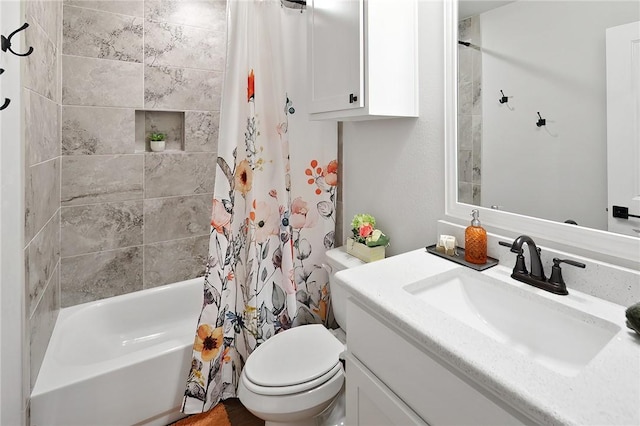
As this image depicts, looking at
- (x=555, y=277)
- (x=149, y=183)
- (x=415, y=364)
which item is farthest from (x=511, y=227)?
(x=149, y=183)

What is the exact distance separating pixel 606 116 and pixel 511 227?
1.28 ft

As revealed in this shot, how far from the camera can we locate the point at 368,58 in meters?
1.18

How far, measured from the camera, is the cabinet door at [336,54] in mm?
1203

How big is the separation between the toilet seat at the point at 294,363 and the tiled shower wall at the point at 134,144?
1.17 meters

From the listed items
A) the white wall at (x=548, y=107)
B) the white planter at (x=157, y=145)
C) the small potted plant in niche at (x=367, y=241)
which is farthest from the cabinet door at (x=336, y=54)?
the white planter at (x=157, y=145)

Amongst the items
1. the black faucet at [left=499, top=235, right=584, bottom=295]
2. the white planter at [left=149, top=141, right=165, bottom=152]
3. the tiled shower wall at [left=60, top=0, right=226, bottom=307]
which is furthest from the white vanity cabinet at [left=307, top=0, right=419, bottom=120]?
the white planter at [left=149, top=141, right=165, bottom=152]

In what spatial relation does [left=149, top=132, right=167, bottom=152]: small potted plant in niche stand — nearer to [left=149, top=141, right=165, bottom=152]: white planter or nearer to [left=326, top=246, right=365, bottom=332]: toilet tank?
[left=149, top=141, right=165, bottom=152]: white planter

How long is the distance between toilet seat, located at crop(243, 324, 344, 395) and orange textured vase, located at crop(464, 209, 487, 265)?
70 cm

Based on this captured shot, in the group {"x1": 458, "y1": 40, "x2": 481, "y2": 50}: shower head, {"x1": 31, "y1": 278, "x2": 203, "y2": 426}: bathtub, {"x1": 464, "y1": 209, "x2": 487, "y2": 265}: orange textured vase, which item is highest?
{"x1": 458, "y1": 40, "x2": 481, "y2": 50}: shower head

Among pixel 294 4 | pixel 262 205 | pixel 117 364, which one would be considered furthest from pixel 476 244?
pixel 117 364

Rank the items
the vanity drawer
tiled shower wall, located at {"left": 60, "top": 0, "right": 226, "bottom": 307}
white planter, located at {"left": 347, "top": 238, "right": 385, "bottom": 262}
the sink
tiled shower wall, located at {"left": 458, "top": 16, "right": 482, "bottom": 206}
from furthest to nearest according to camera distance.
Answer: tiled shower wall, located at {"left": 60, "top": 0, "right": 226, "bottom": 307}, white planter, located at {"left": 347, "top": 238, "right": 385, "bottom": 262}, tiled shower wall, located at {"left": 458, "top": 16, "right": 482, "bottom": 206}, the sink, the vanity drawer

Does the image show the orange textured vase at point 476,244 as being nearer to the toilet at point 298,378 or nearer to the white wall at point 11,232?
the toilet at point 298,378

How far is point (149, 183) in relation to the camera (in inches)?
83.6

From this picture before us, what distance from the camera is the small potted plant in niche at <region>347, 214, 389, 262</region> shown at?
4.89 ft
